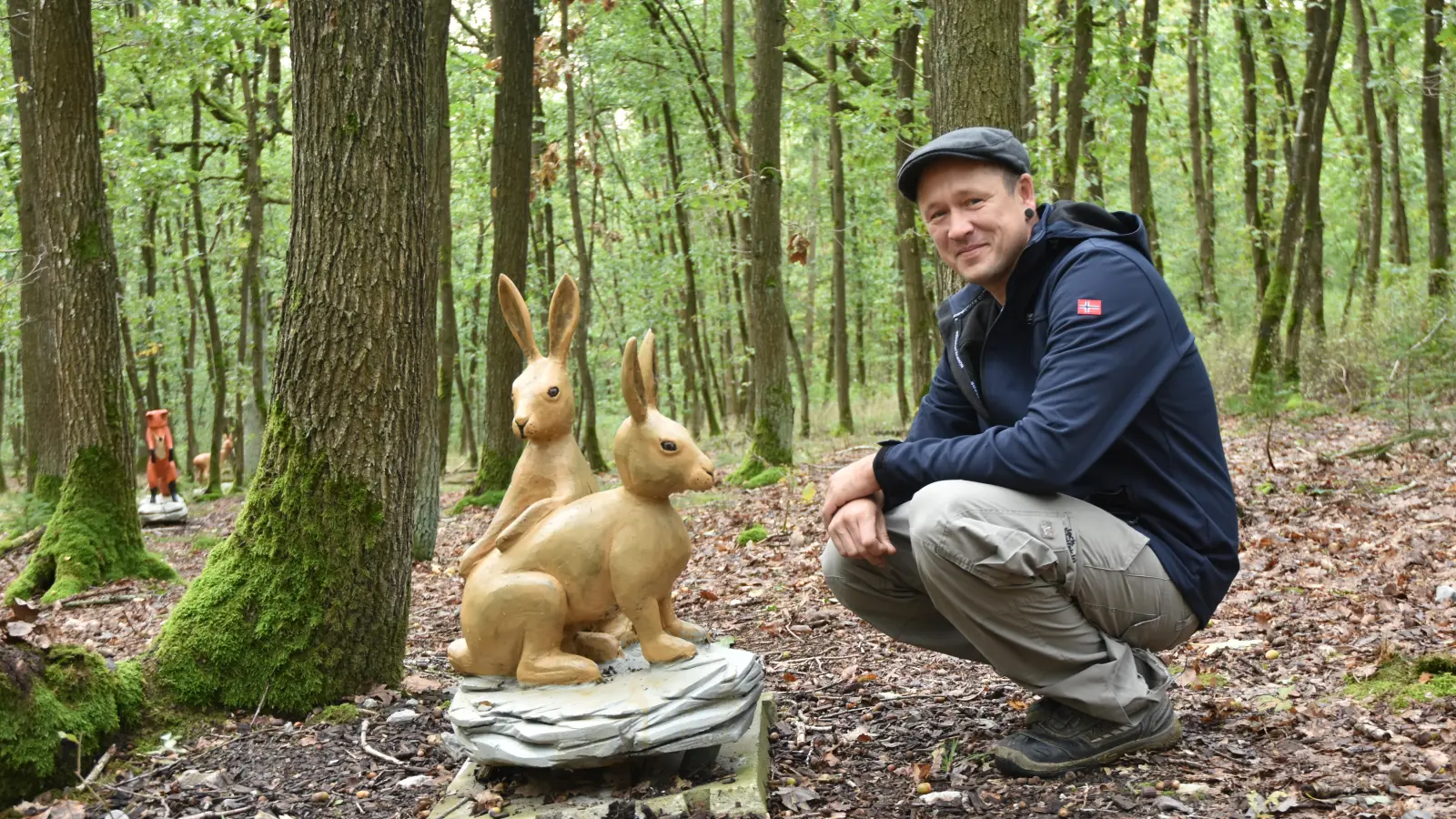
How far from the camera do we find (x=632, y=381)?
323 cm

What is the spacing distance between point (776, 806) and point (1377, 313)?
38.2 feet

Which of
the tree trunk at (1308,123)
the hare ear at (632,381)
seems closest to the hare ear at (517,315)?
the hare ear at (632,381)

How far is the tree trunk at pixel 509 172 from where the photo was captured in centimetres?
964

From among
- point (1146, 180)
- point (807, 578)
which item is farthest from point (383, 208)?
point (1146, 180)

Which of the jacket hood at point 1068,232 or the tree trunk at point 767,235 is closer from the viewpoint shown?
the jacket hood at point 1068,232

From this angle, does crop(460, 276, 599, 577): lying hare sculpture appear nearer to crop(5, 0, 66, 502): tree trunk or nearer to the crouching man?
the crouching man

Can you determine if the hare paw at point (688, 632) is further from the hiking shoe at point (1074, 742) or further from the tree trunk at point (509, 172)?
the tree trunk at point (509, 172)

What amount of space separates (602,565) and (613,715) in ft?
1.58

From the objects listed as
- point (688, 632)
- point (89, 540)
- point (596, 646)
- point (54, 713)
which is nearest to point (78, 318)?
point (89, 540)

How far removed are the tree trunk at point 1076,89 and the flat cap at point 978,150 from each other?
5.38m

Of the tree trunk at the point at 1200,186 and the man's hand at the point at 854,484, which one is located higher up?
the tree trunk at the point at 1200,186

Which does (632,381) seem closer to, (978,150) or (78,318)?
(978,150)

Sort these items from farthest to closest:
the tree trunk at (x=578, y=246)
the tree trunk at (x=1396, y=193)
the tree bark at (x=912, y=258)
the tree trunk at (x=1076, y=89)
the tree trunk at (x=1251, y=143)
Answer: the tree trunk at (x=1396, y=193)
the tree trunk at (x=578, y=246)
the tree bark at (x=912, y=258)
the tree trunk at (x=1251, y=143)
the tree trunk at (x=1076, y=89)

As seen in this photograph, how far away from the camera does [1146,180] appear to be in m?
12.5
